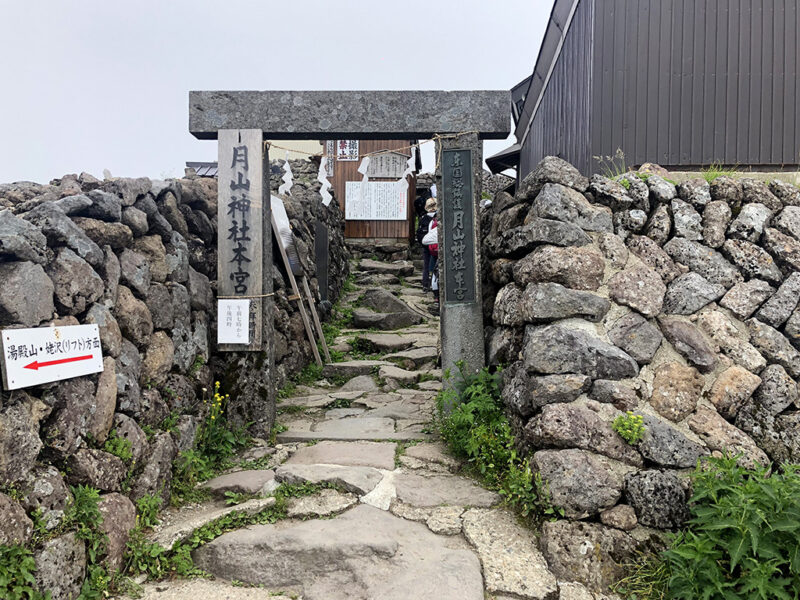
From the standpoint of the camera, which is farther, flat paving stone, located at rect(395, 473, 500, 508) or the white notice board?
the white notice board

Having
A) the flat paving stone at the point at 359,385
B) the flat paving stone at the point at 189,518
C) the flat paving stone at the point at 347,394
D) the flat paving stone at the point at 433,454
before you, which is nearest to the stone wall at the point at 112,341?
the flat paving stone at the point at 189,518

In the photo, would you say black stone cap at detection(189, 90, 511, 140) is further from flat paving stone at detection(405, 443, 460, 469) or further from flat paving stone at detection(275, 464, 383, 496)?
flat paving stone at detection(275, 464, 383, 496)

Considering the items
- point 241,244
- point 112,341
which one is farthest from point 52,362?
point 241,244

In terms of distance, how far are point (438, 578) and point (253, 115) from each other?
4804 mm

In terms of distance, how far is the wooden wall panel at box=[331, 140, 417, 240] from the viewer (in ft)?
55.1

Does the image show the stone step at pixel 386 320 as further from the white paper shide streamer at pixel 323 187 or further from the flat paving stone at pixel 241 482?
the flat paving stone at pixel 241 482

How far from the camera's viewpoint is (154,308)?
15.2 feet

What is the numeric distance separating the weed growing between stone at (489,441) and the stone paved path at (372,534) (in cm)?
15

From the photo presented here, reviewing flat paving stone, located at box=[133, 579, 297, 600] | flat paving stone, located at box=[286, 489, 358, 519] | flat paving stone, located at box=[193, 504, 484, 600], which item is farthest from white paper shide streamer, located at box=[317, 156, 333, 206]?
flat paving stone, located at box=[133, 579, 297, 600]

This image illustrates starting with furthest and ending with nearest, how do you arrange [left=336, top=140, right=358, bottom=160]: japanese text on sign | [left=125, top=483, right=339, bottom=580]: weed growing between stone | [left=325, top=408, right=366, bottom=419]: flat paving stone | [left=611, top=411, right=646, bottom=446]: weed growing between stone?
[left=336, top=140, right=358, bottom=160]: japanese text on sign < [left=325, top=408, right=366, bottom=419]: flat paving stone < [left=611, top=411, right=646, bottom=446]: weed growing between stone < [left=125, top=483, right=339, bottom=580]: weed growing between stone

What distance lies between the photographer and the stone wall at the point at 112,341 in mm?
3094

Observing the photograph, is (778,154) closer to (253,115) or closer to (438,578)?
(253,115)

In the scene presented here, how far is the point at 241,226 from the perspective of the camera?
5.77 meters

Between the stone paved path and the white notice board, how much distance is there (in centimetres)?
1126
